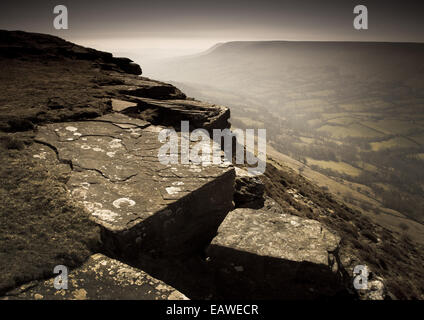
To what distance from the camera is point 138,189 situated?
447cm

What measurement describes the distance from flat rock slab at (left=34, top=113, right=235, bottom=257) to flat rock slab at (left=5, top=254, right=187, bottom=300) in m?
0.39

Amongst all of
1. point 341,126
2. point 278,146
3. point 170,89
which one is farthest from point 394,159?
point 170,89

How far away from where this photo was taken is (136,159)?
17.6 feet

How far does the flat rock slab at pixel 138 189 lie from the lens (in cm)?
389

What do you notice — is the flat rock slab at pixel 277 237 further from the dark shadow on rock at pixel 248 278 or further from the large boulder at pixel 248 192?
the large boulder at pixel 248 192

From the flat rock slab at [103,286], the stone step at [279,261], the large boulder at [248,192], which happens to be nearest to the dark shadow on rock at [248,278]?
the stone step at [279,261]

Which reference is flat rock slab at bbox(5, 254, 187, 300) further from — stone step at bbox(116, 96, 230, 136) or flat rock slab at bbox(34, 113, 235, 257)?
stone step at bbox(116, 96, 230, 136)

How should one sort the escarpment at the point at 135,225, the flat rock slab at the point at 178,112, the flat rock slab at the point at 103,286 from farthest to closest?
the flat rock slab at the point at 178,112 → the escarpment at the point at 135,225 → the flat rock slab at the point at 103,286

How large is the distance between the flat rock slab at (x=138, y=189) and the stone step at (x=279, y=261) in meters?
0.69

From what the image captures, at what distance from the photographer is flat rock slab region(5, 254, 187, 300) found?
2855 mm

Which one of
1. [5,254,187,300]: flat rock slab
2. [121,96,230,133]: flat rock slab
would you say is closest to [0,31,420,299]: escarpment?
[5,254,187,300]: flat rock slab

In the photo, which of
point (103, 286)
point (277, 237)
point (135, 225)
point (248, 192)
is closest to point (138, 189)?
point (135, 225)
